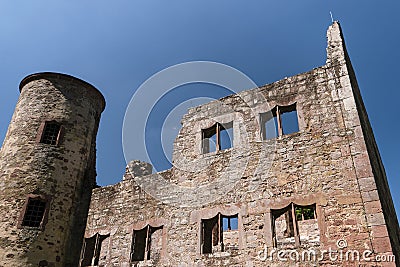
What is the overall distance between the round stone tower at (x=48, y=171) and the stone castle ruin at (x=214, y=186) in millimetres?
44

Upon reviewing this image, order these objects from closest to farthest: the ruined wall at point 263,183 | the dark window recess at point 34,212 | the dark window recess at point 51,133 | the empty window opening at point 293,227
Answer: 1. the ruined wall at point 263,183
2. the empty window opening at point 293,227
3. the dark window recess at point 34,212
4. the dark window recess at point 51,133

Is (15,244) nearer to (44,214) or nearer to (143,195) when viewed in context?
(44,214)

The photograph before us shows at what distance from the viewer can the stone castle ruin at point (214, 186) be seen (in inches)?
333

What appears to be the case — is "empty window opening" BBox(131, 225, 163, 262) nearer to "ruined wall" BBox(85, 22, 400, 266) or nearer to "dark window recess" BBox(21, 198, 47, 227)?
"ruined wall" BBox(85, 22, 400, 266)

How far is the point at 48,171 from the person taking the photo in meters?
13.4

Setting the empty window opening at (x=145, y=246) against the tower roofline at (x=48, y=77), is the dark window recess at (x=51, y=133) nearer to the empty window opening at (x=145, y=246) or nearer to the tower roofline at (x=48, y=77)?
the tower roofline at (x=48, y=77)

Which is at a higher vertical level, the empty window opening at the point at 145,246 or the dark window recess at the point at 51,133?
the dark window recess at the point at 51,133

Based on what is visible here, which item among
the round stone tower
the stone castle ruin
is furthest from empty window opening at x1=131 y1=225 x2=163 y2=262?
the round stone tower

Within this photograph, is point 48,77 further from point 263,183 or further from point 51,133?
point 263,183

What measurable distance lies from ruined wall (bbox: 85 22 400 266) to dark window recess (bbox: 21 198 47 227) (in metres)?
1.96

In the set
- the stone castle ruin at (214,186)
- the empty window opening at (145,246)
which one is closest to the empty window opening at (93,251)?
the stone castle ruin at (214,186)

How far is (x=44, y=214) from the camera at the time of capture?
41.7 feet

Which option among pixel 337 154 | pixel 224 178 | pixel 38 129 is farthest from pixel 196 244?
pixel 38 129

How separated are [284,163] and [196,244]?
353 cm
